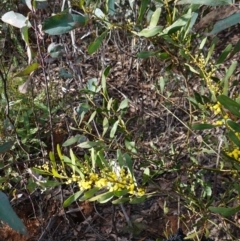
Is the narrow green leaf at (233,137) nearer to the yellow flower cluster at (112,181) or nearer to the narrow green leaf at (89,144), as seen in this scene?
the yellow flower cluster at (112,181)

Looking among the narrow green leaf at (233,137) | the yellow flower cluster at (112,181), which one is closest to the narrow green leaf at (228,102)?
the narrow green leaf at (233,137)

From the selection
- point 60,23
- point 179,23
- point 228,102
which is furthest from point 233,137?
point 60,23

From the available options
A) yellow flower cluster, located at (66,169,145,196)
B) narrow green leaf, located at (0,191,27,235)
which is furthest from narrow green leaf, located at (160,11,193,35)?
narrow green leaf, located at (0,191,27,235)

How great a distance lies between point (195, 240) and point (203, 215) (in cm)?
22

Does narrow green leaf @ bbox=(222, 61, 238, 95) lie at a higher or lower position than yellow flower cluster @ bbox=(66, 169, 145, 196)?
higher

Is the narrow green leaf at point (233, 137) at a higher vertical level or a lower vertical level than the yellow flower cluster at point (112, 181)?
higher

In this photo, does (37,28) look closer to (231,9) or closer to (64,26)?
(64,26)

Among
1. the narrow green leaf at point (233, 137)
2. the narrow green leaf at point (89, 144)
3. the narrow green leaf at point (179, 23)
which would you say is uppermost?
the narrow green leaf at point (179, 23)

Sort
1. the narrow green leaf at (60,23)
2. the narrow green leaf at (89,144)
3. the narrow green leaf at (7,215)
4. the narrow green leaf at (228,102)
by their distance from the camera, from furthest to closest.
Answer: the narrow green leaf at (89,144)
the narrow green leaf at (60,23)
the narrow green leaf at (228,102)
the narrow green leaf at (7,215)

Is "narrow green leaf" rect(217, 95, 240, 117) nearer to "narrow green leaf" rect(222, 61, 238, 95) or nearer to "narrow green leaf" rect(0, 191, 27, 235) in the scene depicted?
"narrow green leaf" rect(222, 61, 238, 95)

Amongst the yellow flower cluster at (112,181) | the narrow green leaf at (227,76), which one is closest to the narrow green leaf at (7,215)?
the yellow flower cluster at (112,181)

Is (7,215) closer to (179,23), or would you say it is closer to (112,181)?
(112,181)

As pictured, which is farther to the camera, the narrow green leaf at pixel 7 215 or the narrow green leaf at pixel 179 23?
the narrow green leaf at pixel 179 23

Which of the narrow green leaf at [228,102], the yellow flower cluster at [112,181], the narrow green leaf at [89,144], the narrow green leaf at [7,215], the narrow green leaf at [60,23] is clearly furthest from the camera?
the narrow green leaf at [89,144]
